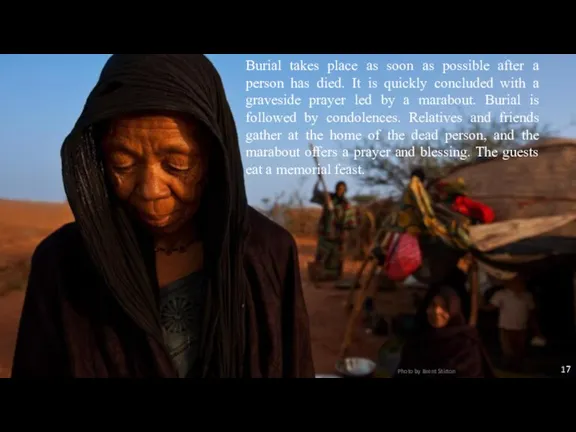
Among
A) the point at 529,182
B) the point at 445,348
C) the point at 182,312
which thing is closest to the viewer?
the point at 182,312

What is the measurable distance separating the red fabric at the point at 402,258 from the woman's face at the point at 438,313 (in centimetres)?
15

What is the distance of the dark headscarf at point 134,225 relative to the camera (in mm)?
1199

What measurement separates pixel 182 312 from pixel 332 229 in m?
0.86

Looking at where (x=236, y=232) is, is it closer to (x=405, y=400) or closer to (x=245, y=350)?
(x=245, y=350)

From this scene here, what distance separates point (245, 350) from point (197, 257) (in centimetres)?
29

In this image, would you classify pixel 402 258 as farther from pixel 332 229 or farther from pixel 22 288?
pixel 22 288

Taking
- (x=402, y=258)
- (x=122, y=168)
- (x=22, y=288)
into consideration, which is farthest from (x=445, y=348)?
(x=22, y=288)

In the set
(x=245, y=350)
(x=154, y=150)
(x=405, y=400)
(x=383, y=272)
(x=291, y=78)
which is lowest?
(x=405, y=400)

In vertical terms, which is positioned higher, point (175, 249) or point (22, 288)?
point (175, 249)

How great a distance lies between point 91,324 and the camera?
135 centimetres

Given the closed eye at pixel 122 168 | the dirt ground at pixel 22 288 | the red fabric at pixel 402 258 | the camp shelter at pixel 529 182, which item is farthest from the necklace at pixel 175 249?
the camp shelter at pixel 529 182

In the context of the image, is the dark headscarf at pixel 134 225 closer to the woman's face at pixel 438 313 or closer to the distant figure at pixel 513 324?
the woman's face at pixel 438 313

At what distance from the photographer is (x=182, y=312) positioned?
1411 mm
